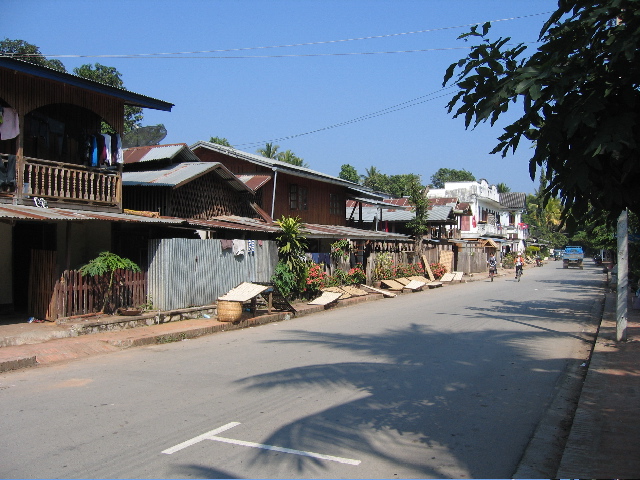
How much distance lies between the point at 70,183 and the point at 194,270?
4315mm

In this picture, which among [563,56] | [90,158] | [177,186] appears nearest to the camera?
[563,56]

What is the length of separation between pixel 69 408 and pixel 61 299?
6.46 metres

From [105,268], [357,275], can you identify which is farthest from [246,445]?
[357,275]

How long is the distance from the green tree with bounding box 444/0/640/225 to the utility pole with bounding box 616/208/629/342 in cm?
846

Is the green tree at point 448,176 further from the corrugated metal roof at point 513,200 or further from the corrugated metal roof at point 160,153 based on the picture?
the corrugated metal roof at point 160,153

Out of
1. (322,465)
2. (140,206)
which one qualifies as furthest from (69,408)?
(140,206)

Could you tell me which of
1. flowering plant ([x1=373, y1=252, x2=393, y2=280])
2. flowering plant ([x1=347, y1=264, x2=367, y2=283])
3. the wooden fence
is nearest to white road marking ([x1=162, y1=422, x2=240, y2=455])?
the wooden fence

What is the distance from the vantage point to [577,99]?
4160 mm

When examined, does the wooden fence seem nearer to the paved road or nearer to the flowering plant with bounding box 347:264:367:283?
the paved road

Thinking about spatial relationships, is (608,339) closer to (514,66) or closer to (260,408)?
(260,408)

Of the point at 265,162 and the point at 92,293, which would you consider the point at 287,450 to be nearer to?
the point at 92,293

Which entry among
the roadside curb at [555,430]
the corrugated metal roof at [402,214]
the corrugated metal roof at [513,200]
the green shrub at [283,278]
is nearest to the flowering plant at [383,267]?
the green shrub at [283,278]

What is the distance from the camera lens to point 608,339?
12.3 meters

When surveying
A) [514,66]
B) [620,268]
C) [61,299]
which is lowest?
[61,299]
